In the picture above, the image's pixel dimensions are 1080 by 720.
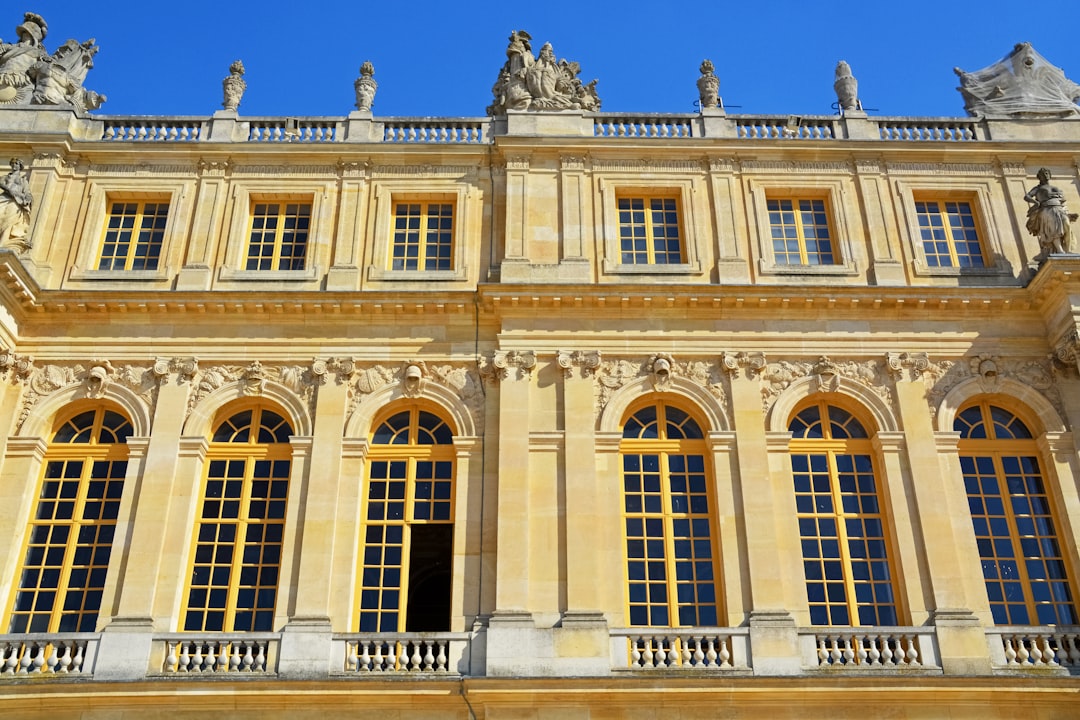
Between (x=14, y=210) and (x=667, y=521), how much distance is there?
39.2 ft

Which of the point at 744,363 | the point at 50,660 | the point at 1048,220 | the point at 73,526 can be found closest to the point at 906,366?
the point at 744,363

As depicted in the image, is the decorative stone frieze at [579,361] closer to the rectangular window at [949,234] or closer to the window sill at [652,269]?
the window sill at [652,269]

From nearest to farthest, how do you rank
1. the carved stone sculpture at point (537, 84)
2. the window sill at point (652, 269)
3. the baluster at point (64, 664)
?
the baluster at point (64, 664) < the window sill at point (652, 269) < the carved stone sculpture at point (537, 84)

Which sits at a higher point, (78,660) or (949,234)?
(949,234)

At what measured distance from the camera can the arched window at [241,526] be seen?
16.2 m

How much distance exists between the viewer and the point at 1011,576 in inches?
652

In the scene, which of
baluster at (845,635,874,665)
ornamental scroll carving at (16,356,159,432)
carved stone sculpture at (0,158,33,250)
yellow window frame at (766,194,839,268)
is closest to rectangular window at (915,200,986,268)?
yellow window frame at (766,194,839,268)

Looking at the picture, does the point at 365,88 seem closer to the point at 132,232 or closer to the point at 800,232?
the point at 132,232

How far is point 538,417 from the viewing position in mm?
17312

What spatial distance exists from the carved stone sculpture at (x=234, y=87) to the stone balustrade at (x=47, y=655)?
10260 millimetres

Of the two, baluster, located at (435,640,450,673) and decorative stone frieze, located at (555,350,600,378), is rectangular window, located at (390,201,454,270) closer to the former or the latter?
decorative stone frieze, located at (555,350,600,378)

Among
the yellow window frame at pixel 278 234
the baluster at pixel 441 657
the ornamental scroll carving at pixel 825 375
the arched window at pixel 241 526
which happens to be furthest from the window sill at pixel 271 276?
the ornamental scroll carving at pixel 825 375

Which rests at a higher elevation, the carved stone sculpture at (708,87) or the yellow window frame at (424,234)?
the carved stone sculpture at (708,87)

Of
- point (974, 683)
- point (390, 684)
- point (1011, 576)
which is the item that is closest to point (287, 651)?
point (390, 684)
